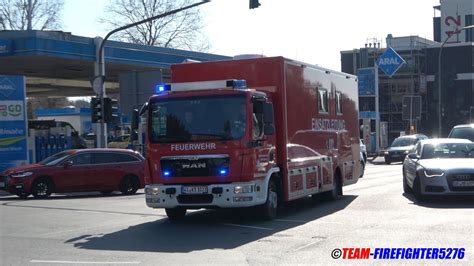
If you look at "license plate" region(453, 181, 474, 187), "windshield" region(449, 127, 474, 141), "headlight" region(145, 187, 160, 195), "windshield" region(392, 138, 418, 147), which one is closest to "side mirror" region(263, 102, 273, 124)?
"headlight" region(145, 187, 160, 195)

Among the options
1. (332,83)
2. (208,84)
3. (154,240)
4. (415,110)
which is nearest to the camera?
(154,240)

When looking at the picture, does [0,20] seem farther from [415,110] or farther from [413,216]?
[413,216]

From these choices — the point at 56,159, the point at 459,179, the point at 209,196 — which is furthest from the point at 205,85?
the point at 56,159

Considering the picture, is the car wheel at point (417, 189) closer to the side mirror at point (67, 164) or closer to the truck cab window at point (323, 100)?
the truck cab window at point (323, 100)

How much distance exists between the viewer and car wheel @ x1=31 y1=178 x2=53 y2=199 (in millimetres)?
20469

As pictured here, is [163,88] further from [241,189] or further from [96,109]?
[96,109]

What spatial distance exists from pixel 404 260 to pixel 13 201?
44.2 ft

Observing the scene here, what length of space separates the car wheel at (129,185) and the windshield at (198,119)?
933 cm

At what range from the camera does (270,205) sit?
43.8 feet

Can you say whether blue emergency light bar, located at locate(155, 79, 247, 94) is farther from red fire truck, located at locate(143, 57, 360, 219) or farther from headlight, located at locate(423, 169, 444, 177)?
headlight, located at locate(423, 169, 444, 177)

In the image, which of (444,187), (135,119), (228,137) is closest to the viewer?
(228,137)

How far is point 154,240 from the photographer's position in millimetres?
11266

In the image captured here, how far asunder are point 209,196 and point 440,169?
5996mm

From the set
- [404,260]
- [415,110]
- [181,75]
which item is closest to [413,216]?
[404,260]
